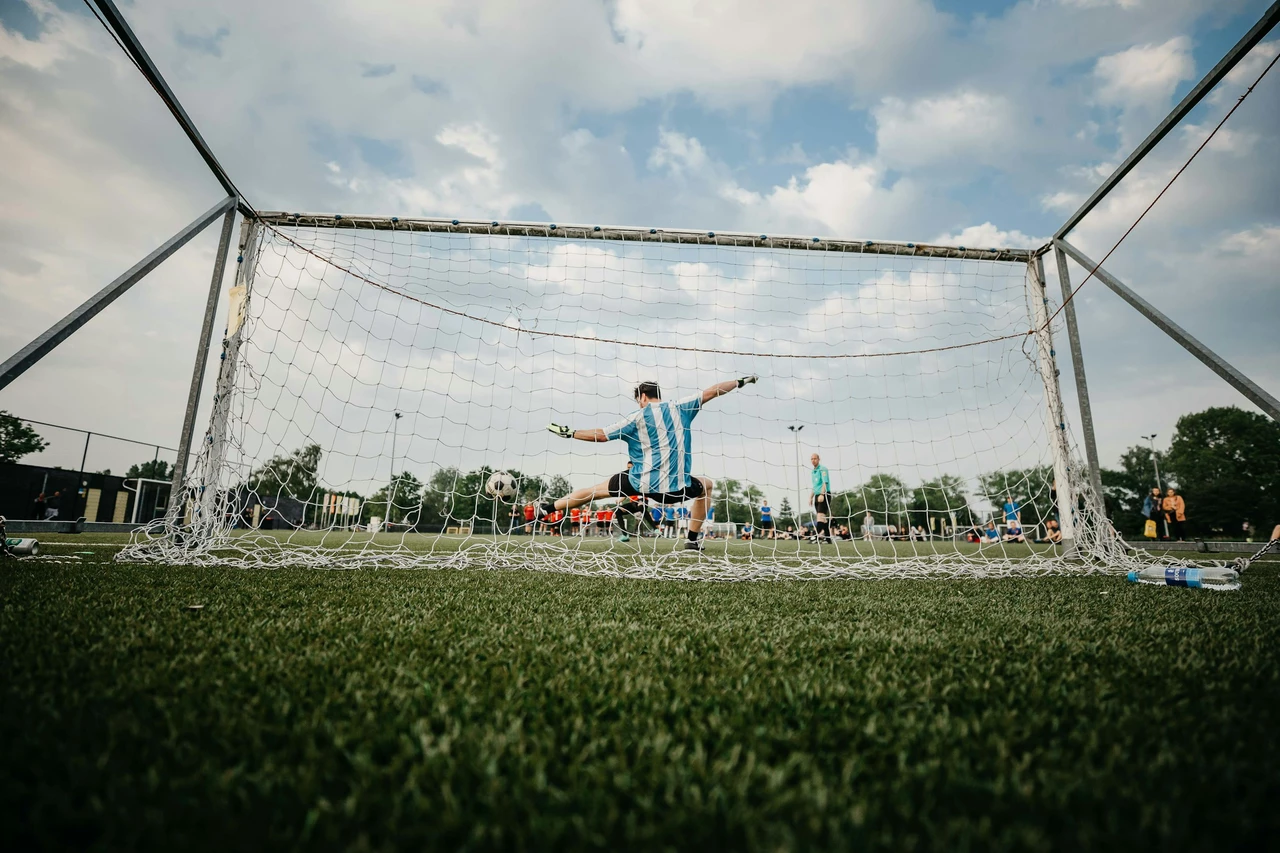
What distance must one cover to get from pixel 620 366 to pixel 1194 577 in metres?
4.75

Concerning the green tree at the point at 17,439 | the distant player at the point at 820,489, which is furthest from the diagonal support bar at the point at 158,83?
the green tree at the point at 17,439

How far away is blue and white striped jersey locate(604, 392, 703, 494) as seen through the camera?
524 centimetres

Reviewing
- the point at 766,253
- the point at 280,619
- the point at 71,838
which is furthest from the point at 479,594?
the point at 766,253

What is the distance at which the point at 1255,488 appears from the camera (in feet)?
107

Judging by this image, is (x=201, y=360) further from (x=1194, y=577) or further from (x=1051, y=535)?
(x=1051, y=535)

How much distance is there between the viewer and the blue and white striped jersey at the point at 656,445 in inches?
206

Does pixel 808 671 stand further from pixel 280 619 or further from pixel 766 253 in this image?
pixel 766 253

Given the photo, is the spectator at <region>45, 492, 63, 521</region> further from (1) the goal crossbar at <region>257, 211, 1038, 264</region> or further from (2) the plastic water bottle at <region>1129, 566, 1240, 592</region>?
(2) the plastic water bottle at <region>1129, 566, 1240, 592</region>

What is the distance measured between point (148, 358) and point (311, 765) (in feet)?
28.0

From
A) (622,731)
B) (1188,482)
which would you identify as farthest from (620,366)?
(1188,482)

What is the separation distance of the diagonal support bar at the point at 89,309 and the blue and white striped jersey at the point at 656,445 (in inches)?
143

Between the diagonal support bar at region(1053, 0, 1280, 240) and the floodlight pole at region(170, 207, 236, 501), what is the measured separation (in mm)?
7553

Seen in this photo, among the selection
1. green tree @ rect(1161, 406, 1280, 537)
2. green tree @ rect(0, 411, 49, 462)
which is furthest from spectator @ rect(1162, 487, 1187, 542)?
green tree @ rect(1161, 406, 1280, 537)

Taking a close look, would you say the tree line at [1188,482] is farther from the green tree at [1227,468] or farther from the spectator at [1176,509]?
the spectator at [1176,509]
